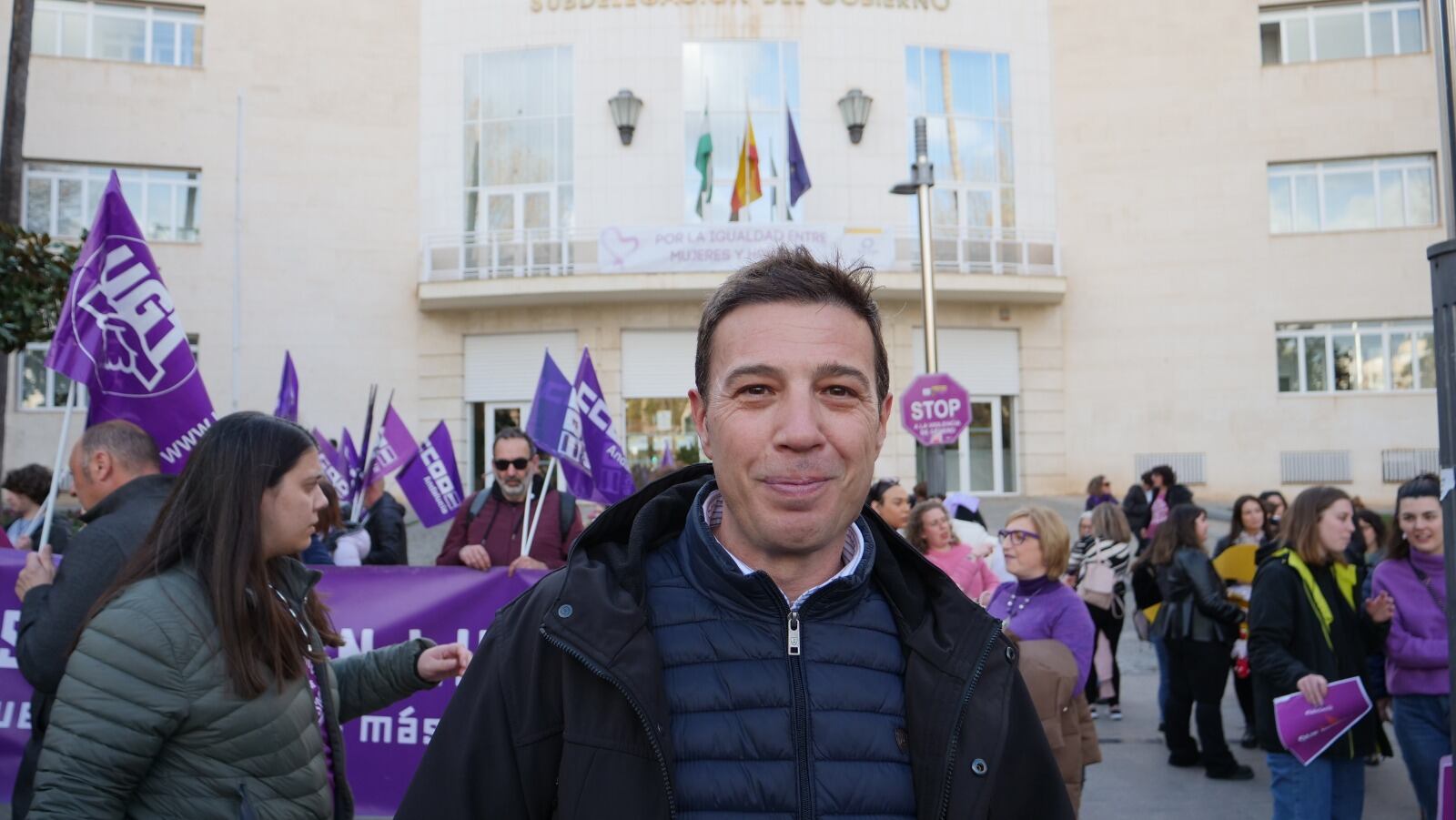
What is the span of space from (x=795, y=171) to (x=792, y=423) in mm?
19950

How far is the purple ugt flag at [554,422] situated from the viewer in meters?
7.40

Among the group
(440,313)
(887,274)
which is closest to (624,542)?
(887,274)

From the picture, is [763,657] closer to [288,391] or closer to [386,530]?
[386,530]

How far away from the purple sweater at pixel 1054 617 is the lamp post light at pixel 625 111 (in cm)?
1925

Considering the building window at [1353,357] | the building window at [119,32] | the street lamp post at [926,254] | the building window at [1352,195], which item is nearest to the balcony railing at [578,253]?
the building window at [1352,195]

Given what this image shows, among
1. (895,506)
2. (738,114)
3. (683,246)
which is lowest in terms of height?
(895,506)

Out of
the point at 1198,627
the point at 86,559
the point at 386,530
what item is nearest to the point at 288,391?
the point at 386,530

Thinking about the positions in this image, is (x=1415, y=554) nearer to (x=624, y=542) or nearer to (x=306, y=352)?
(x=624, y=542)

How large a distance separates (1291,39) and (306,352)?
869 inches

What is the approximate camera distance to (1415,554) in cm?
536

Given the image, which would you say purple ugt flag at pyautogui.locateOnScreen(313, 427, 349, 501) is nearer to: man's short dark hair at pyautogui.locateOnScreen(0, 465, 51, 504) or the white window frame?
man's short dark hair at pyautogui.locateOnScreen(0, 465, 51, 504)

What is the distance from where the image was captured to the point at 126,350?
4.74 metres

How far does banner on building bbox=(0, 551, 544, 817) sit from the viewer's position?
5.35 meters

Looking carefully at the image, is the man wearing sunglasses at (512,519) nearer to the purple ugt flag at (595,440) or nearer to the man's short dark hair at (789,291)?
the purple ugt flag at (595,440)
